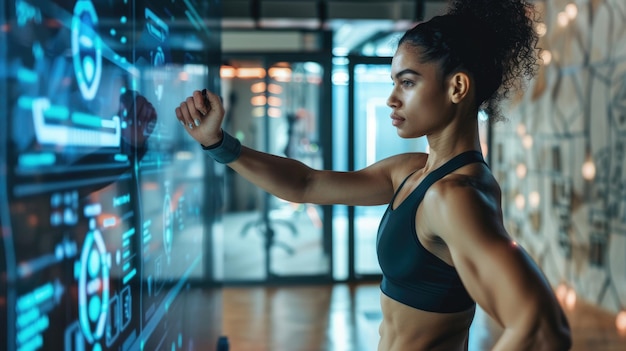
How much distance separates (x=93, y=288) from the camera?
93cm

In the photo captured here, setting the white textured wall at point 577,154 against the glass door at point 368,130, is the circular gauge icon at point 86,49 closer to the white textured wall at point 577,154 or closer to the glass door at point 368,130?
the white textured wall at point 577,154

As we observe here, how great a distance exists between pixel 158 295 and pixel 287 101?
3.81 meters

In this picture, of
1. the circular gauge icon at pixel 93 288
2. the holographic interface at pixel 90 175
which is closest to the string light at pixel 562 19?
the holographic interface at pixel 90 175

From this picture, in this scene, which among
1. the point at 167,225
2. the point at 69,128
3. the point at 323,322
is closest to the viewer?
the point at 69,128

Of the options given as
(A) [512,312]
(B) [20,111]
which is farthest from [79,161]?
(A) [512,312]

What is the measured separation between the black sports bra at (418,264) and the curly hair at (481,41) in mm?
151

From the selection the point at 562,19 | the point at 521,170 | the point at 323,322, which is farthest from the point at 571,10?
the point at 323,322

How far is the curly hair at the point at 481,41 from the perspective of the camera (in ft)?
3.47

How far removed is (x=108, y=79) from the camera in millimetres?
1031

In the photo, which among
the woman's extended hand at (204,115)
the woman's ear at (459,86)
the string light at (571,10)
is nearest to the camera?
the woman's ear at (459,86)

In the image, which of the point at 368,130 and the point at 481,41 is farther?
the point at 368,130

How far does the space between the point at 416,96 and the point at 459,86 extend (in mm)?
75

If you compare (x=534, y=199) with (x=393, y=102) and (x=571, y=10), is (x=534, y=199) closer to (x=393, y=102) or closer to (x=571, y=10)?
(x=571, y=10)

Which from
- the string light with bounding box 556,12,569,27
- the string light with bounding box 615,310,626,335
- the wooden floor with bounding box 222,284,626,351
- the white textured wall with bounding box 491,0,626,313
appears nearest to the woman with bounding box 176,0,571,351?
the wooden floor with bounding box 222,284,626,351
